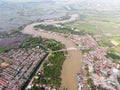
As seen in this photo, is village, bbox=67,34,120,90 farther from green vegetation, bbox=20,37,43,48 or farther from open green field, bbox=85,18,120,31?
open green field, bbox=85,18,120,31

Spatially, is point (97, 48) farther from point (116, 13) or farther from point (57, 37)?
point (116, 13)

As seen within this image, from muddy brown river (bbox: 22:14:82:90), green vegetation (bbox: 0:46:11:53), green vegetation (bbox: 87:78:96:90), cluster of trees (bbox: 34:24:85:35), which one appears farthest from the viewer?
cluster of trees (bbox: 34:24:85:35)

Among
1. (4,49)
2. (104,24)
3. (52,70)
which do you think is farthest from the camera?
(104,24)

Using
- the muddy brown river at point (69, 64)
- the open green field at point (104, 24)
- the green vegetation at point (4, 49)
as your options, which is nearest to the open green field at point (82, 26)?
the open green field at point (104, 24)

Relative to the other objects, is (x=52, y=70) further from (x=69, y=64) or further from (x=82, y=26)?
(x=82, y=26)

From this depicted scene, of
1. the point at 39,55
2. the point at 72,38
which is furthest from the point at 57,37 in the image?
the point at 39,55

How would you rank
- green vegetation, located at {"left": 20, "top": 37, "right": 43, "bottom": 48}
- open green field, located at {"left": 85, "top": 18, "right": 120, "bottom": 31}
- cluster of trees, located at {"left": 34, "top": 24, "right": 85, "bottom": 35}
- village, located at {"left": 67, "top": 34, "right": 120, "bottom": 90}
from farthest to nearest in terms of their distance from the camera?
1. open green field, located at {"left": 85, "top": 18, "right": 120, "bottom": 31}
2. cluster of trees, located at {"left": 34, "top": 24, "right": 85, "bottom": 35}
3. green vegetation, located at {"left": 20, "top": 37, "right": 43, "bottom": 48}
4. village, located at {"left": 67, "top": 34, "right": 120, "bottom": 90}

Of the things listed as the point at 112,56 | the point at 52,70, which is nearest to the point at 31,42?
the point at 52,70

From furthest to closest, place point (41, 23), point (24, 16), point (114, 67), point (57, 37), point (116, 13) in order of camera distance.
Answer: point (116, 13), point (24, 16), point (41, 23), point (57, 37), point (114, 67)

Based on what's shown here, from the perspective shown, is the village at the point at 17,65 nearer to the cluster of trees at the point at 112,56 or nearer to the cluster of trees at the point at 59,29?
the cluster of trees at the point at 112,56

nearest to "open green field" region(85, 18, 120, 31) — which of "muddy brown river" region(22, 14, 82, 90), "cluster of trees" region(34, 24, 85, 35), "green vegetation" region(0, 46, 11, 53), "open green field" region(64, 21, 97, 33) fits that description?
"open green field" region(64, 21, 97, 33)

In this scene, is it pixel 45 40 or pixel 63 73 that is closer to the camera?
pixel 63 73
